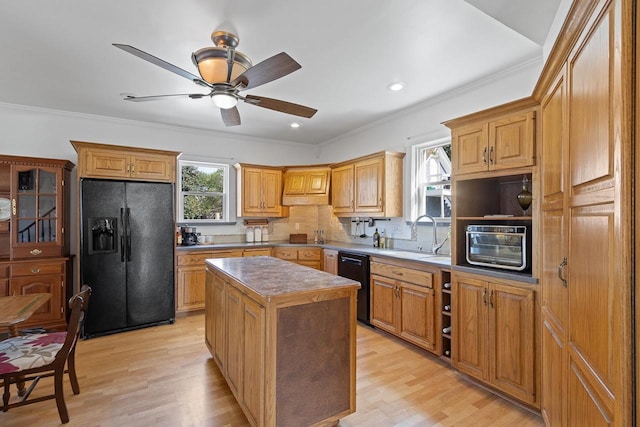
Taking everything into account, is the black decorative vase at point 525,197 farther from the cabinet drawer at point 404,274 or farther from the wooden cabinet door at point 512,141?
the cabinet drawer at point 404,274

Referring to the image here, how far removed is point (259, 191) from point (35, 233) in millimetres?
2891

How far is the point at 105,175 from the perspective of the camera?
3.71m

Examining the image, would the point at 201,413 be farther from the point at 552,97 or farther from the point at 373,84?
the point at 373,84

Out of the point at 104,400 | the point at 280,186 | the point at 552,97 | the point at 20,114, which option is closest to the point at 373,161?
the point at 280,186

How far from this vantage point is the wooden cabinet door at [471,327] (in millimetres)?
2465

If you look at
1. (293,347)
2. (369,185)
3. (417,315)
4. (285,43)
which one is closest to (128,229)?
(285,43)

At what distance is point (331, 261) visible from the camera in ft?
14.7

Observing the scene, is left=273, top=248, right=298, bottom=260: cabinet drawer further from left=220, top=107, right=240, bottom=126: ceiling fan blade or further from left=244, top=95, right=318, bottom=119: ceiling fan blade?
left=244, top=95, right=318, bottom=119: ceiling fan blade

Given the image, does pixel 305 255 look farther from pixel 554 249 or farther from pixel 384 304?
pixel 554 249

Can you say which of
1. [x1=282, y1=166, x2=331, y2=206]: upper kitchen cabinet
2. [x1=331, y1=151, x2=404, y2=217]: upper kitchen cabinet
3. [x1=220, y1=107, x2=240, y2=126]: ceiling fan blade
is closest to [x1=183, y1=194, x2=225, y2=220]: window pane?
[x1=282, y1=166, x2=331, y2=206]: upper kitchen cabinet

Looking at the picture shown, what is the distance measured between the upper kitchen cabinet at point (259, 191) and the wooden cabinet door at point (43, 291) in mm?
2463

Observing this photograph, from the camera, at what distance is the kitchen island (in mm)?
1735

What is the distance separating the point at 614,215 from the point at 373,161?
11.0 ft

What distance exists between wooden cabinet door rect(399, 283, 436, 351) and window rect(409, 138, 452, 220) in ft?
3.60
